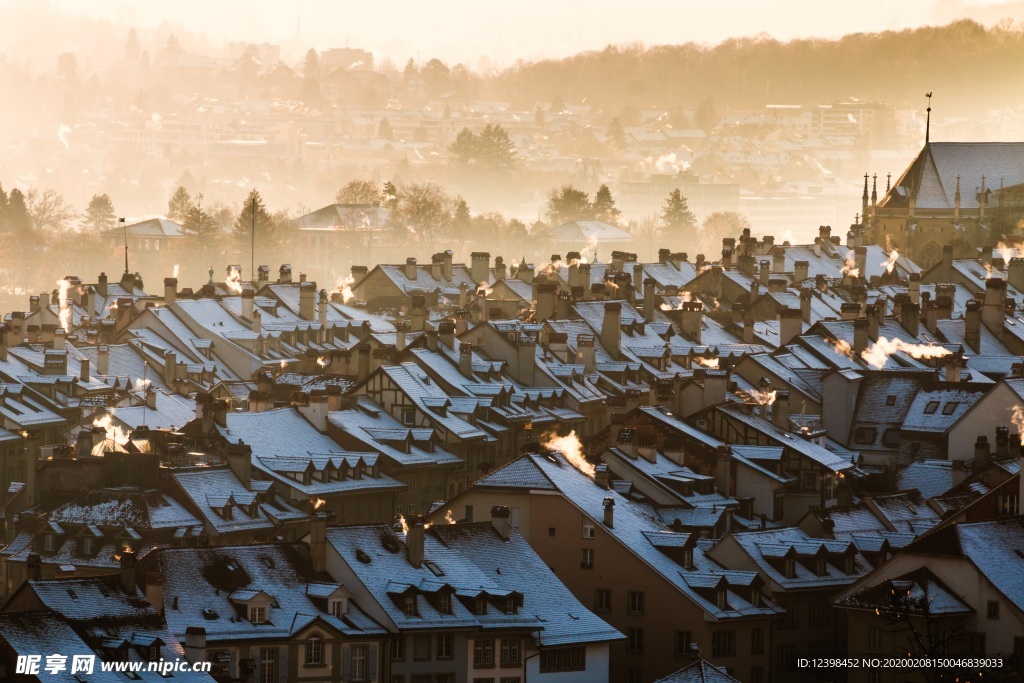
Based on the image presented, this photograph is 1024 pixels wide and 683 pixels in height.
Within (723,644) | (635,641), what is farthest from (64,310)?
(723,644)

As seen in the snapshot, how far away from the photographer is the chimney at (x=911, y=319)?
406 feet

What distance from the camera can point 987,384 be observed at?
337 feet

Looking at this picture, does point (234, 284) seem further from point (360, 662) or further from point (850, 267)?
point (360, 662)

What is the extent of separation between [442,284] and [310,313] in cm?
1904

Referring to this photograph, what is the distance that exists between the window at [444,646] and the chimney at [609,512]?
10434 mm

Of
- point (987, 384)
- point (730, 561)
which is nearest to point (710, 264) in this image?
point (987, 384)

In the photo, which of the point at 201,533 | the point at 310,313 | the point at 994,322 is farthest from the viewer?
the point at 310,313

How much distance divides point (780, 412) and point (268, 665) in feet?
112

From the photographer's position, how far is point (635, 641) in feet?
258

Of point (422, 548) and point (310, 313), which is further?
point (310, 313)

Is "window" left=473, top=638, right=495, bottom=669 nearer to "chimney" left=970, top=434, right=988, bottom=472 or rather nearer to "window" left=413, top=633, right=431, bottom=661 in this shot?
"window" left=413, top=633, right=431, bottom=661

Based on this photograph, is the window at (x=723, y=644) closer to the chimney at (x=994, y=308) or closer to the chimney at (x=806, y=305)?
the chimney at (x=994, y=308)

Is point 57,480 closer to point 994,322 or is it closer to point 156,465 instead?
point 156,465

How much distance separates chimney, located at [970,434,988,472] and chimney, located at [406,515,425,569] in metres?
25.0
